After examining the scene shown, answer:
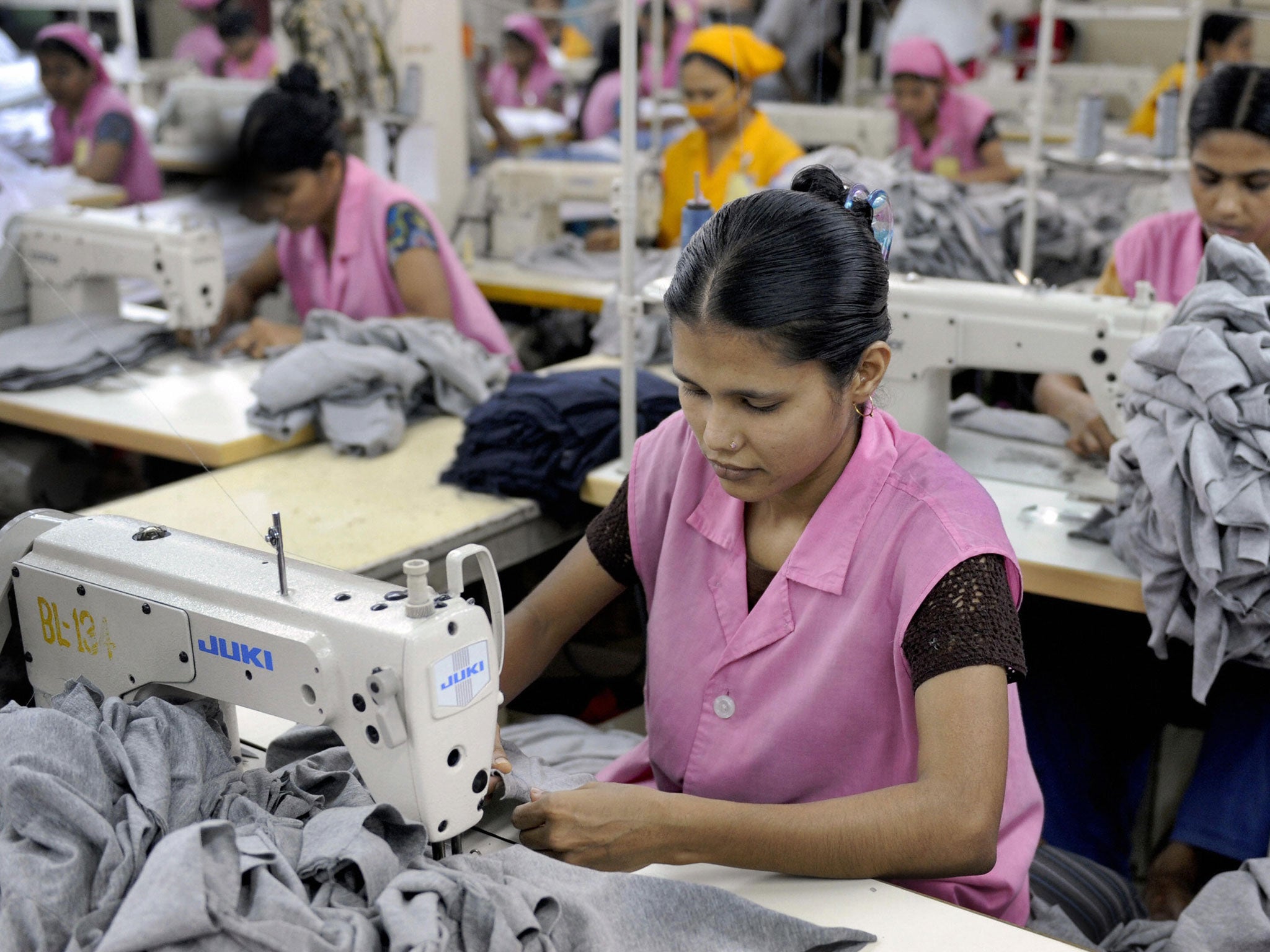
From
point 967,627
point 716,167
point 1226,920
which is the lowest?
point 1226,920

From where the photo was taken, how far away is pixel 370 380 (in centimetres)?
279

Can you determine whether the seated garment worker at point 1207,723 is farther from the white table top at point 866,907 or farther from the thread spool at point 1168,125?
the thread spool at point 1168,125

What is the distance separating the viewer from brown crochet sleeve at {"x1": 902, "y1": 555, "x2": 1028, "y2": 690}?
1324 millimetres

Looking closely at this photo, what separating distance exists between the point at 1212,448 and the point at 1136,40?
7.86 meters

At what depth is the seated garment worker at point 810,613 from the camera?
1.28 m

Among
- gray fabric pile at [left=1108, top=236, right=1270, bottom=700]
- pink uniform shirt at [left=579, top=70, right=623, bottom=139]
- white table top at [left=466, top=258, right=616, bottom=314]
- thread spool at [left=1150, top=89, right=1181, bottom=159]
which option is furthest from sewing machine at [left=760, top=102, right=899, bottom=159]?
gray fabric pile at [left=1108, top=236, right=1270, bottom=700]

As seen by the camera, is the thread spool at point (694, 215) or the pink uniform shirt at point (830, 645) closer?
the pink uniform shirt at point (830, 645)

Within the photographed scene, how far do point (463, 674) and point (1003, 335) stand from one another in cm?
142

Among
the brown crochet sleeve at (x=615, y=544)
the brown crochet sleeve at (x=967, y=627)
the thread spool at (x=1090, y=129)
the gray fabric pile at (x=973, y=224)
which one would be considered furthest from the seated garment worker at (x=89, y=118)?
the brown crochet sleeve at (x=967, y=627)

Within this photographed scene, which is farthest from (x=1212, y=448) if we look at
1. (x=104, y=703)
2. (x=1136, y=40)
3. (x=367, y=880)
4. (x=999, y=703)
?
(x=1136, y=40)

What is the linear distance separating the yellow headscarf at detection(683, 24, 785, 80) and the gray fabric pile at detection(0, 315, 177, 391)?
1995mm

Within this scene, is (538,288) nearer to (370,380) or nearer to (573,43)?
(370,380)

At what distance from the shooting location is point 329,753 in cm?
133

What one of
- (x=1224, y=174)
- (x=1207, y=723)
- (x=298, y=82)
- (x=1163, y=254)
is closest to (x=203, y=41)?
(x=298, y=82)
